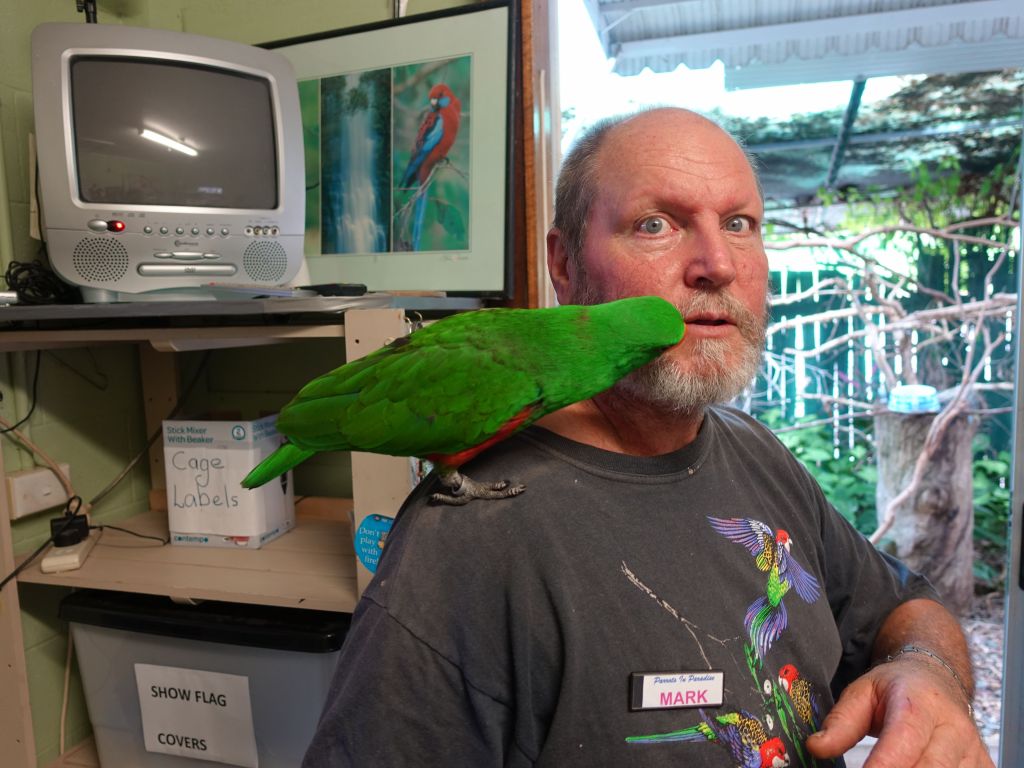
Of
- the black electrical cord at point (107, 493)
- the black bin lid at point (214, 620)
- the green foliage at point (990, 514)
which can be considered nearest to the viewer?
the black bin lid at point (214, 620)

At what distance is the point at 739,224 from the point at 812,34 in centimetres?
165

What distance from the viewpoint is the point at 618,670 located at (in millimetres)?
699

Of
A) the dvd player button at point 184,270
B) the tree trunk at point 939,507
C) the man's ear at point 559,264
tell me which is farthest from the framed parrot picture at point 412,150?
the tree trunk at point 939,507

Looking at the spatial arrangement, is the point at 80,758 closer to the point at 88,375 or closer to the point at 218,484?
the point at 218,484

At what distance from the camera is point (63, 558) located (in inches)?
53.8

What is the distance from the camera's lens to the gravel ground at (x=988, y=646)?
96.5 inches

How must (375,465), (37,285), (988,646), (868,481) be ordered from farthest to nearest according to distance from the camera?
1. (868,481)
2. (988,646)
3. (37,285)
4. (375,465)

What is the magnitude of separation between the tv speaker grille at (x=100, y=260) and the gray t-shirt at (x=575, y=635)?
2.97 feet

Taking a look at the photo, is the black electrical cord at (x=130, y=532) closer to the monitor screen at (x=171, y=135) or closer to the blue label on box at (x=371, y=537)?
the blue label on box at (x=371, y=537)

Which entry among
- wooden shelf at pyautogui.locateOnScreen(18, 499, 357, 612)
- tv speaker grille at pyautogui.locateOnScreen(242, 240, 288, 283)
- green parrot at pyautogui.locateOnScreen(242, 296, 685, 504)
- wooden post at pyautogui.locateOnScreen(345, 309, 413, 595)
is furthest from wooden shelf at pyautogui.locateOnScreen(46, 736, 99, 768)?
green parrot at pyautogui.locateOnScreen(242, 296, 685, 504)

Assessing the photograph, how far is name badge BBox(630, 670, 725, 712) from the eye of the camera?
2.28ft

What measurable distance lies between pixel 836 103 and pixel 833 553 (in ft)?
7.54

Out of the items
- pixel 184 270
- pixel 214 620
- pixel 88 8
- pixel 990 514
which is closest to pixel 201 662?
pixel 214 620

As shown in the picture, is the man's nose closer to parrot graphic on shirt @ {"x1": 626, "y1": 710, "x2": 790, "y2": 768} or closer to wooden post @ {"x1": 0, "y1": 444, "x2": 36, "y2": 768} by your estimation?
parrot graphic on shirt @ {"x1": 626, "y1": 710, "x2": 790, "y2": 768}
